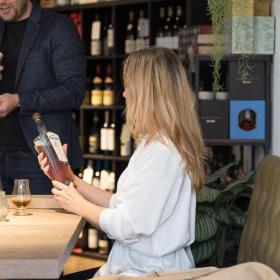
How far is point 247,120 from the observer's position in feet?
12.4

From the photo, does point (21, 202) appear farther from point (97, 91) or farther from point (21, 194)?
point (97, 91)

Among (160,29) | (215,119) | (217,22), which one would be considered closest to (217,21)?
(217,22)

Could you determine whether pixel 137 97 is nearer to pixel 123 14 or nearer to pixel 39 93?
pixel 39 93

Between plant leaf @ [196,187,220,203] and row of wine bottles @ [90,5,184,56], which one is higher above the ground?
row of wine bottles @ [90,5,184,56]

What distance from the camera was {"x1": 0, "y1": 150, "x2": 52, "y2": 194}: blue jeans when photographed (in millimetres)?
3221

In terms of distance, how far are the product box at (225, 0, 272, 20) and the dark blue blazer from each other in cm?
76

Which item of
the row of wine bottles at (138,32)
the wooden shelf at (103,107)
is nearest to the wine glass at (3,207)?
the row of wine bottles at (138,32)

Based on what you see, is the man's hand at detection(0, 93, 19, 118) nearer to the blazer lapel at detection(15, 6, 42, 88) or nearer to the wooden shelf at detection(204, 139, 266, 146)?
the blazer lapel at detection(15, 6, 42, 88)

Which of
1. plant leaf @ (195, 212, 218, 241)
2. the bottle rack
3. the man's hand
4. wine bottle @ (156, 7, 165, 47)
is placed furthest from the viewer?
wine bottle @ (156, 7, 165, 47)

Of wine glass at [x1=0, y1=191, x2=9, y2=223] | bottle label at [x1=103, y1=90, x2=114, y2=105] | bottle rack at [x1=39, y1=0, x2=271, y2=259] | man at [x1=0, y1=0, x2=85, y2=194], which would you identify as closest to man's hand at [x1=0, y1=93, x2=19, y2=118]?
man at [x1=0, y1=0, x2=85, y2=194]

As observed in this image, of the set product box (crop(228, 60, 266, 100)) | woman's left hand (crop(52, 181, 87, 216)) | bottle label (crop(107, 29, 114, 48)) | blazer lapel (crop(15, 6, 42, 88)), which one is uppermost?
bottle label (crop(107, 29, 114, 48))

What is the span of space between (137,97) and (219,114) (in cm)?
172

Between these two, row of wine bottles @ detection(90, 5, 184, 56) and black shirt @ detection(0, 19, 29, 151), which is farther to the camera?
row of wine bottles @ detection(90, 5, 184, 56)

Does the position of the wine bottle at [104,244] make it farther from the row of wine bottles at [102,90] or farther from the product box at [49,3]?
the product box at [49,3]
